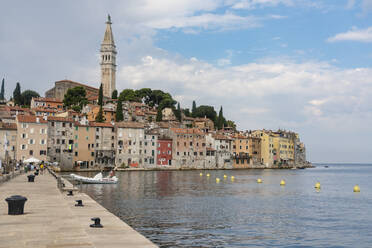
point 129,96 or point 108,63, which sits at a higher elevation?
point 108,63

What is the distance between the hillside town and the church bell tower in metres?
0.44

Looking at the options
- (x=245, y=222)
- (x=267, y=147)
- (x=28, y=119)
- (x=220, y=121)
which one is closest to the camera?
(x=245, y=222)

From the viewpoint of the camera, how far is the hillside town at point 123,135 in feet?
315

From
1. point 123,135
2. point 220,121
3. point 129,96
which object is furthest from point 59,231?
point 220,121

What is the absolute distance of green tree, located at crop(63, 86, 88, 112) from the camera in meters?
141

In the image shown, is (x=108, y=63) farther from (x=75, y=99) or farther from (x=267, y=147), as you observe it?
(x=267, y=147)

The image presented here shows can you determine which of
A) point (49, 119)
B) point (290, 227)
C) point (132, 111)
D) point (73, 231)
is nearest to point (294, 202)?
point (290, 227)

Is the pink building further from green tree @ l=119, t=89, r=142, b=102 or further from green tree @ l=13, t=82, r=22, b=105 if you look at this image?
green tree @ l=13, t=82, r=22, b=105

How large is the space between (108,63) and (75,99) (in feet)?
146

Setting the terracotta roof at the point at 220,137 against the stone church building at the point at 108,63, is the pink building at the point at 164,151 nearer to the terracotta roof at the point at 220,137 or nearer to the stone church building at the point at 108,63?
the terracotta roof at the point at 220,137

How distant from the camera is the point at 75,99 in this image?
141875mm

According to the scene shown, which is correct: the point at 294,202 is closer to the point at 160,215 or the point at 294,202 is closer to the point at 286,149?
the point at 160,215

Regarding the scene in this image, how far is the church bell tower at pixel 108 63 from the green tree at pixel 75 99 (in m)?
35.0

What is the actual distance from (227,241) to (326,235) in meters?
6.26
